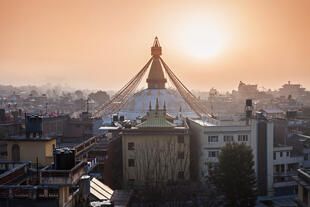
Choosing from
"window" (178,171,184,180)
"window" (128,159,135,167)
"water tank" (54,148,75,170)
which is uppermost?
"water tank" (54,148,75,170)

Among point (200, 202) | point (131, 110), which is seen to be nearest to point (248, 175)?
point (200, 202)

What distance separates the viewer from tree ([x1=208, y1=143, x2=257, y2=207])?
2266 centimetres

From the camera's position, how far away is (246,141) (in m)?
27.8

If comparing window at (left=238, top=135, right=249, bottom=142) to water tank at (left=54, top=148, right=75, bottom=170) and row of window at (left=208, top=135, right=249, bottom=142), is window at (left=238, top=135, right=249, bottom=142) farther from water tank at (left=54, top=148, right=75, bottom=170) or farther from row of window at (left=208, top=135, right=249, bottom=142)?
water tank at (left=54, top=148, right=75, bottom=170)

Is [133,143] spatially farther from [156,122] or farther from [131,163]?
[156,122]

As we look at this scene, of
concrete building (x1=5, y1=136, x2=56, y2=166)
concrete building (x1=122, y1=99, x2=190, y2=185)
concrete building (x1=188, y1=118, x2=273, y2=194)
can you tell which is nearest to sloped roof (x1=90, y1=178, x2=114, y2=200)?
concrete building (x1=5, y1=136, x2=56, y2=166)

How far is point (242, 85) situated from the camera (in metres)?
137

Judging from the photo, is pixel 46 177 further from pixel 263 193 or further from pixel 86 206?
pixel 263 193

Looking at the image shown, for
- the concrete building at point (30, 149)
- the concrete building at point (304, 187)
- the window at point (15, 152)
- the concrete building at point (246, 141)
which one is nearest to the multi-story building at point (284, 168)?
the concrete building at point (246, 141)

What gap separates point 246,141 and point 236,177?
577cm

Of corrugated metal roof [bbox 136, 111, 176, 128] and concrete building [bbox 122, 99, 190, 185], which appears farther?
corrugated metal roof [bbox 136, 111, 176, 128]

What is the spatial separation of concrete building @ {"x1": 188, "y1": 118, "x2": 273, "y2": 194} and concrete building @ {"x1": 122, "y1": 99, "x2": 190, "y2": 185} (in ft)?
5.24

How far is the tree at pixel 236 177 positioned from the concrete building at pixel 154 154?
4.03m

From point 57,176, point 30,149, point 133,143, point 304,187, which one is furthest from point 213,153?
point 57,176
